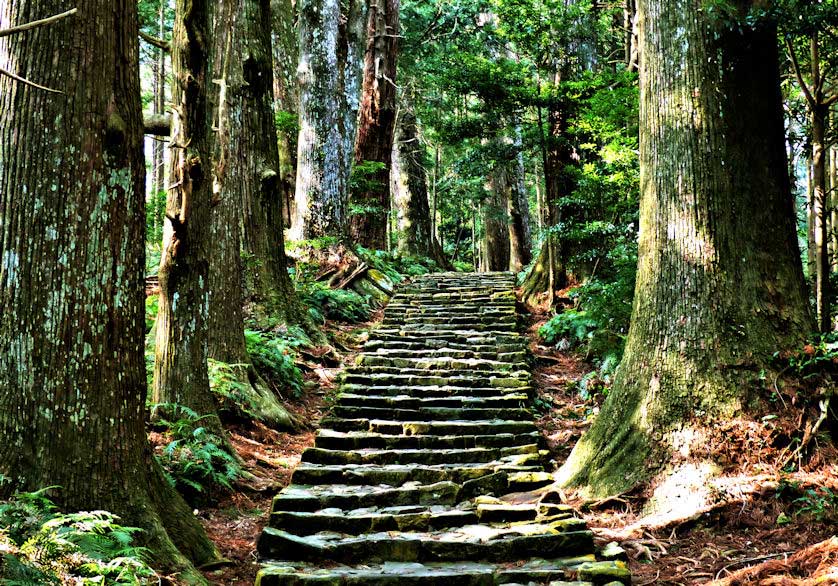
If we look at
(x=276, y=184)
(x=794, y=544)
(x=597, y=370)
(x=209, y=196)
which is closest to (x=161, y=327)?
(x=209, y=196)

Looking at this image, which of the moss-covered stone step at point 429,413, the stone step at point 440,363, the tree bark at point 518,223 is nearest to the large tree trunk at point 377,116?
the tree bark at point 518,223

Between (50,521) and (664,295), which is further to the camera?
(664,295)

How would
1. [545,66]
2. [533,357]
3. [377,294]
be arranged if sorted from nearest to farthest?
[533,357]
[545,66]
[377,294]

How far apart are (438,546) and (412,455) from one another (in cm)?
201

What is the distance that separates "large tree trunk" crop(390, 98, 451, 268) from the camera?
20.4 metres

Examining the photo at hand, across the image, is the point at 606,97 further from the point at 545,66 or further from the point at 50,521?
the point at 50,521

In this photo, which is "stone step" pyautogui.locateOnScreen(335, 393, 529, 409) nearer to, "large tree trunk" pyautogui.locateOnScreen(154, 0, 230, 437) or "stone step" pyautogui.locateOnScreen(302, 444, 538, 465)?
"stone step" pyautogui.locateOnScreen(302, 444, 538, 465)

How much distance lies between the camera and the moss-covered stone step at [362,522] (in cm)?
535

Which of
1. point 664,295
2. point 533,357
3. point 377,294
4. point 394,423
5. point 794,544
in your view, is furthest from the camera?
point 377,294

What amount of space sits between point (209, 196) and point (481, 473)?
146 inches

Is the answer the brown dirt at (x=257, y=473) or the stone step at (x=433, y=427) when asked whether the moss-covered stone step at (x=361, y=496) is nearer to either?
the brown dirt at (x=257, y=473)

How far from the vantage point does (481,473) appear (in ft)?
20.8

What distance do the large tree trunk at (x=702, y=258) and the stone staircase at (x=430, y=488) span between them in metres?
0.94

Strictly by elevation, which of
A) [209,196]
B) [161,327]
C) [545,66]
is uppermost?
[545,66]
